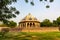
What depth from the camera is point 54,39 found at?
2028 centimetres

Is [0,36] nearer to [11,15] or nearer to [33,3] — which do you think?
[11,15]

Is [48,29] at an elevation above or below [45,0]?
below

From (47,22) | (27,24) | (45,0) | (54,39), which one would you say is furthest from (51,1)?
(47,22)

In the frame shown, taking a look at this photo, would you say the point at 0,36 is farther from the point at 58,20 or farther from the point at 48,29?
the point at 58,20

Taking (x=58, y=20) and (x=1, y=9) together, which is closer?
(x=1, y=9)

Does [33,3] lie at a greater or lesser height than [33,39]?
greater

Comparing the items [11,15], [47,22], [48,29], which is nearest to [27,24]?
[47,22]

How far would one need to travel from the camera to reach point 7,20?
45.5 ft

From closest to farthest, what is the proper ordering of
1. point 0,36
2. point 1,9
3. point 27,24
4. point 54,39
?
point 1,9 → point 0,36 → point 54,39 → point 27,24

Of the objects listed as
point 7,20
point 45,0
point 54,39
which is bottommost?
point 54,39

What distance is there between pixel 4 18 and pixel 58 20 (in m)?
35.9

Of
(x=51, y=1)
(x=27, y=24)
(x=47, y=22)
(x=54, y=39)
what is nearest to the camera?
(x=51, y=1)

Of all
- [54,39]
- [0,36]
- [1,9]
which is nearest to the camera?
[1,9]

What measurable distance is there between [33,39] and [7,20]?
7.15 m
